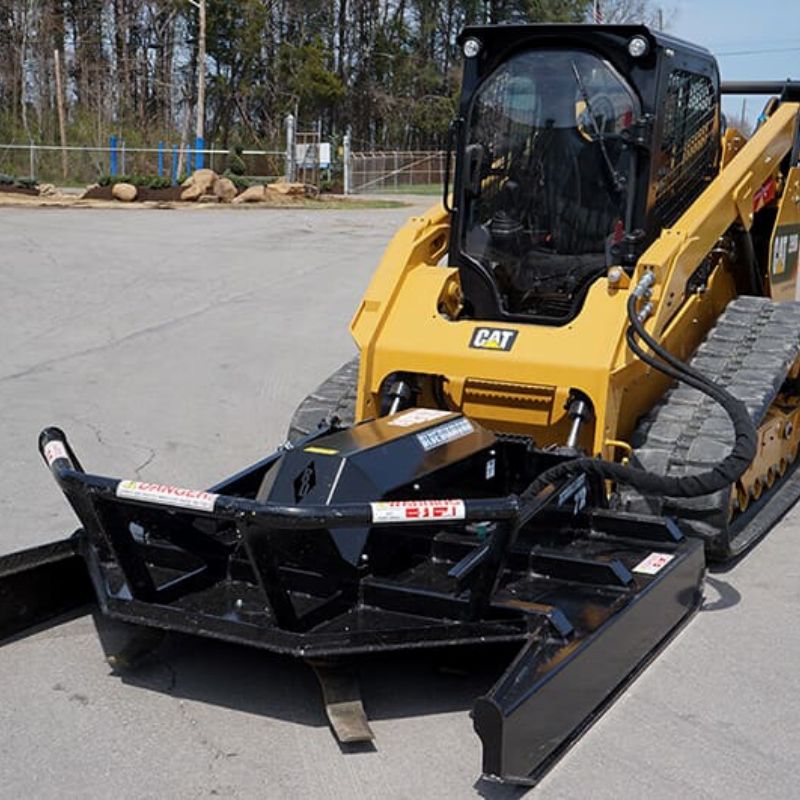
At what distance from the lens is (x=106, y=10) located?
51.5 m

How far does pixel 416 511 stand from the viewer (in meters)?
3.99

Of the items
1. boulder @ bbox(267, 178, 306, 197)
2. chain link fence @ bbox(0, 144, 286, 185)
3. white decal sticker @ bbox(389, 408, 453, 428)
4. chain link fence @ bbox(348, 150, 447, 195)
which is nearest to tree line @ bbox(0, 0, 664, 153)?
chain link fence @ bbox(0, 144, 286, 185)

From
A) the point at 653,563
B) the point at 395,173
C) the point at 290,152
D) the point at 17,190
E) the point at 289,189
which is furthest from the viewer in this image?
the point at 395,173

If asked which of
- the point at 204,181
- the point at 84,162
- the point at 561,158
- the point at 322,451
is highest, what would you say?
the point at 561,158

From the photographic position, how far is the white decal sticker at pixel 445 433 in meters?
5.00

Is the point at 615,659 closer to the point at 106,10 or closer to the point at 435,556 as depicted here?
the point at 435,556

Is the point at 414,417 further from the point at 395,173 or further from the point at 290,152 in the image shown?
the point at 395,173

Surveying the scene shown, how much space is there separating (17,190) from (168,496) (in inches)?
998

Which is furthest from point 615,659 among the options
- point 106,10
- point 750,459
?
point 106,10

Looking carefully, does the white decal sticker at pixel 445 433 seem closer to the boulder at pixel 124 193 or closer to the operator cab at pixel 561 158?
the operator cab at pixel 561 158

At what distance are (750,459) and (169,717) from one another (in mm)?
2396

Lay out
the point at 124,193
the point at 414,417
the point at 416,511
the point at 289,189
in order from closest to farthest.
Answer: the point at 416,511, the point at 414,417, the point at 124,193, the point at 289,189

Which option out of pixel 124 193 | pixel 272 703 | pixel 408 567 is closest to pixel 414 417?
pixel 408 567

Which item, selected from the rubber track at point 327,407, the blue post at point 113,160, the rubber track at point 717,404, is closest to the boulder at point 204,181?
the blue post at point 113,160
